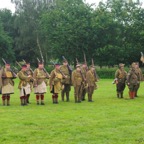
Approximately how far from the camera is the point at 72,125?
438 inches

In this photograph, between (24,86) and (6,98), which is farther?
(6,98)

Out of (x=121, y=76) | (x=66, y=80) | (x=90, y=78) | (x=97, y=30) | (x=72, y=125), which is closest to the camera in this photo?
(x=72, y=125)

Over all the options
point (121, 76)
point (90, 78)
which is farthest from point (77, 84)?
point (121, 76)

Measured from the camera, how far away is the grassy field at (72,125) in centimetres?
938

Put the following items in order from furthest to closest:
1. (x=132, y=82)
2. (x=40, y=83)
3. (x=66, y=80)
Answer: (x=132, y=82) → (x=66, y=80) → (x=40, y=83)

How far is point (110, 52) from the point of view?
46.9 metres

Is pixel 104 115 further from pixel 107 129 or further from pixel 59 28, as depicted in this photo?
pixel 59 28

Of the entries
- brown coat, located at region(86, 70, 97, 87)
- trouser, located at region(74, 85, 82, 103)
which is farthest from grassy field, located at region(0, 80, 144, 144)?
brown coat, located at region(86, 70, 97, 87)

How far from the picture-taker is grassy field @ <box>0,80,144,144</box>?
9.38m

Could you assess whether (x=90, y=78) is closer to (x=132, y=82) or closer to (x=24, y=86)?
(x=132, y=82)

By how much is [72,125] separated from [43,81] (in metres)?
6.17

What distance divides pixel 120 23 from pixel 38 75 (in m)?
34.2

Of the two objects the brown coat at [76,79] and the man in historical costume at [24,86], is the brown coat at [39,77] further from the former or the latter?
the brown coat at [76,79]

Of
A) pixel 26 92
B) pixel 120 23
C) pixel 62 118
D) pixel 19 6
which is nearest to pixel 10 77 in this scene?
pixel 26 92
